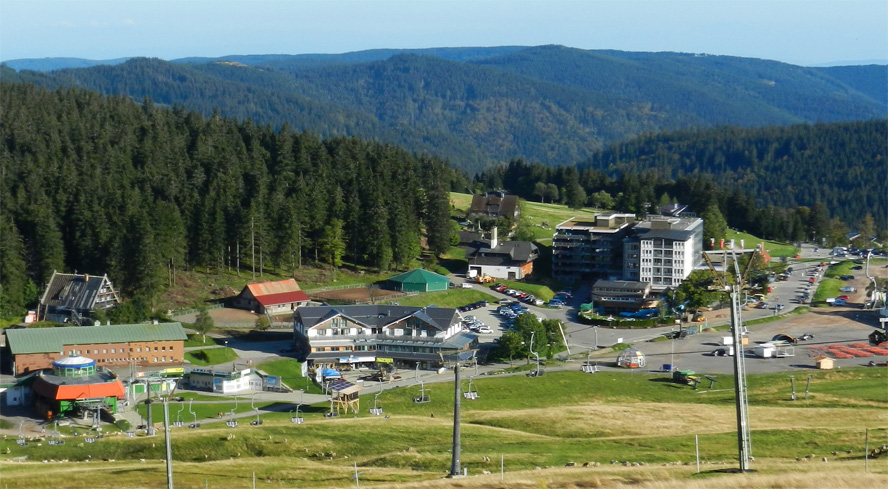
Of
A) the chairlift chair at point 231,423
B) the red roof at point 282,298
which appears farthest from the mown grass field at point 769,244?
the chairlift chair at point 231,423

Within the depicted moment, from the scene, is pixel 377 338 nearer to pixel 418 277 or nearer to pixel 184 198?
pixel 418 277

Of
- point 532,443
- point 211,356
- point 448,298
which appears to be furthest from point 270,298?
point 532,443

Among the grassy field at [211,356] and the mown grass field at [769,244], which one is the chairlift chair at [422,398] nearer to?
the grassy field at [211,356]

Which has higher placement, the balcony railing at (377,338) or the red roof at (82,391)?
the red roof at (82,391)

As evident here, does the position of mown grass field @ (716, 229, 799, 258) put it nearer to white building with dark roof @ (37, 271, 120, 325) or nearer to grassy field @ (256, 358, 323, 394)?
grassy field @ (256, 358, 323, 394)

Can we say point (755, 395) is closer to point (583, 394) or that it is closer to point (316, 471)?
point (583, 394)

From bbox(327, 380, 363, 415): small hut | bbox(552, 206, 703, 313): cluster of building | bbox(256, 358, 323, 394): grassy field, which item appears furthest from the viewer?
bbox(552, 206, 703, 313): cluster of building

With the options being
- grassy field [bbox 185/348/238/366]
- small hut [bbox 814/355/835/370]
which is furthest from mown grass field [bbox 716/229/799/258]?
grassy field [bbox 185/348/238/366]
